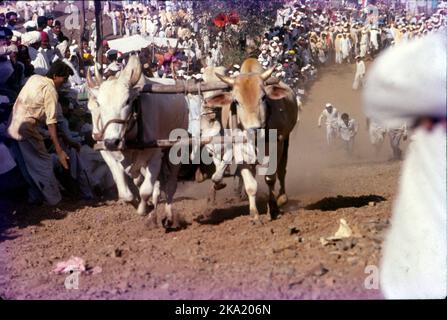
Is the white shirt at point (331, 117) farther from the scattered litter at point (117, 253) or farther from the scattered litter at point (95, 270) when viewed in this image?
the scattered litter at point (95, 270)

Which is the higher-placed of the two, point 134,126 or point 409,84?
point 409,84

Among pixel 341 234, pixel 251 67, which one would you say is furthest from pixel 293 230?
pixel 251 67

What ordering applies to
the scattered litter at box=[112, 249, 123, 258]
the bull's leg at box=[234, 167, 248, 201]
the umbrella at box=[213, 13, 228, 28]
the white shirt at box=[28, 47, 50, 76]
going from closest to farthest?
the scattered litter at box=[112, 249, 123, 258]
the bull's leg at box=[234, 167, 248, 201]
the white shirt at box=[28, 47, 50, 76]
the umbrella at box=[213, 13, 228, 28]

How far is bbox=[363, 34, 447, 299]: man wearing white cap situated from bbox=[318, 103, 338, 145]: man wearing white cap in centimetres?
1052

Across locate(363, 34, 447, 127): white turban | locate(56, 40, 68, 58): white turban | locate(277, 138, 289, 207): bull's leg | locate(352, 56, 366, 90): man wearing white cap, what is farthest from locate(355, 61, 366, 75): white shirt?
locate(363, 34, 447, 127): white turban

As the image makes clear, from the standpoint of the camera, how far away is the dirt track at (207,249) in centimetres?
436

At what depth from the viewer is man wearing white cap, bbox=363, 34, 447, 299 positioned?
251cm

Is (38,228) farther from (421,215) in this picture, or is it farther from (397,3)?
(397,3)

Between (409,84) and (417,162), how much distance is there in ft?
1.66

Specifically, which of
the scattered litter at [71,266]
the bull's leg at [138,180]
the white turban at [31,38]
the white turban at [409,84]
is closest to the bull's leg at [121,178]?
the bull's leg at [138,180]

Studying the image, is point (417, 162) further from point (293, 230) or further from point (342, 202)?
point (342, 202)

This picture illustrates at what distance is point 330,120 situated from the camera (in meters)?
13.9

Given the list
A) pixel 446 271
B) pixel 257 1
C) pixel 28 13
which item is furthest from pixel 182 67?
pixel 446 271

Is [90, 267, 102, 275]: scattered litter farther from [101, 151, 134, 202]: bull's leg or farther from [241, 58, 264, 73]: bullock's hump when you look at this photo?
[241, 58, 264, 73]: bullock's hump
